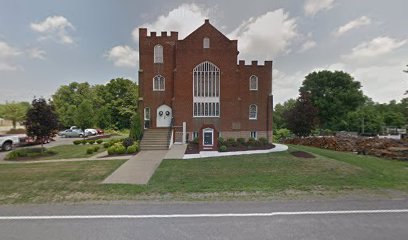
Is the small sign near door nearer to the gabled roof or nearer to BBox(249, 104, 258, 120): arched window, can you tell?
BBox(249, 104, 258, 120): arched window

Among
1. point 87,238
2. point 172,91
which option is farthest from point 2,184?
point 172,91

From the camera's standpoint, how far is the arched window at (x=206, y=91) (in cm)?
2191

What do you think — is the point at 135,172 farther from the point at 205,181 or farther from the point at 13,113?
the point at 13,113

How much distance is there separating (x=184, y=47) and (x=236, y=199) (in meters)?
18.1

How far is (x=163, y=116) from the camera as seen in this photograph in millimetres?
22453

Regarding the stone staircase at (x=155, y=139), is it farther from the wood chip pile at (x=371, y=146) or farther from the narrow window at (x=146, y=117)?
Answer: the wood chip pile at (x=371, y=146)

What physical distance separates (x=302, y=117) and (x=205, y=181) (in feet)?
67.1

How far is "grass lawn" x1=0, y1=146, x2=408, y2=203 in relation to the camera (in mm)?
6918

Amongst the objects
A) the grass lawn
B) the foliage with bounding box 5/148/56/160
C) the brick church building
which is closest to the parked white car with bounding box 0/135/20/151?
the foliage with bounding box 5/148/56/160

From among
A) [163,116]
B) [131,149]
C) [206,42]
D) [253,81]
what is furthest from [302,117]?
[131,149]

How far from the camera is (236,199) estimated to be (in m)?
6.45

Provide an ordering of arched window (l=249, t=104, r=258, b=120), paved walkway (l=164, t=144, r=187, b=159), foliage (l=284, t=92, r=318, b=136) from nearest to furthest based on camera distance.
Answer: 1. paved walkway (l=164, t=144, r=187, b=159)
2. arched window (l=249, t=104, r=258, b=120)
3. foliage (l=284, t=92, r=318, b=136)

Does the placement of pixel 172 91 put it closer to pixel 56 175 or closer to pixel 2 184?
pixel 56 175

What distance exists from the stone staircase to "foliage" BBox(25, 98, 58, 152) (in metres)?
6.36
